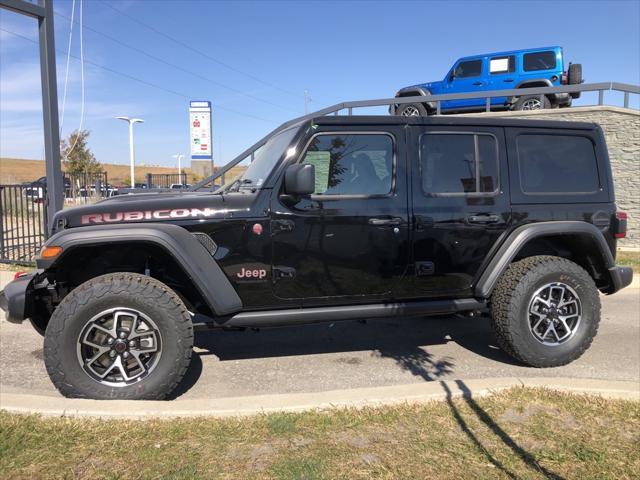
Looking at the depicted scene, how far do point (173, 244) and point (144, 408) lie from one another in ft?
3.50

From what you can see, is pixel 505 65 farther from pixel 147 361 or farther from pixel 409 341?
pixel 147 361

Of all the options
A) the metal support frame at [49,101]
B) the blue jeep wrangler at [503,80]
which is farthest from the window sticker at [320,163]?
the blue jeep wrangler at [503,80]

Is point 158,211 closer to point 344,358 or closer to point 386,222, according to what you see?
point 386,222

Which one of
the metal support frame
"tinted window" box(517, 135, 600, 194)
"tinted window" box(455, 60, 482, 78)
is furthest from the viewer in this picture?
"tinted window" box(455, 60, 482, 78)

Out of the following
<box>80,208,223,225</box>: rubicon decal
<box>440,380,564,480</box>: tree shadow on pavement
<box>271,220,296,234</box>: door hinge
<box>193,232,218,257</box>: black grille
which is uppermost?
<box>80,208,223,225</box>: rubicon decal

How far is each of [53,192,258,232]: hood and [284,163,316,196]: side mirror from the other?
323mm

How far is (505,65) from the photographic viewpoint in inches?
568

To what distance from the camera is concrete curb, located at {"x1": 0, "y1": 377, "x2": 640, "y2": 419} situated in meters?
2.94

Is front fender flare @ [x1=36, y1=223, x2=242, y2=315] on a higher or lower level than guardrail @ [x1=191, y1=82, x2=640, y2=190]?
lower

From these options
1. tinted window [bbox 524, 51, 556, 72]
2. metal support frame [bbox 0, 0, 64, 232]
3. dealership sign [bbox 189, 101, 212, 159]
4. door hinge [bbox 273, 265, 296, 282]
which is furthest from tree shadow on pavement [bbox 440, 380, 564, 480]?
tinted window [bbox 524, 51, 556, 72]

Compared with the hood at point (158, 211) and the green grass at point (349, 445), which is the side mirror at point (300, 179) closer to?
the hood at point (158, 211)

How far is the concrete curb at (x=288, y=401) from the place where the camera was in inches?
116

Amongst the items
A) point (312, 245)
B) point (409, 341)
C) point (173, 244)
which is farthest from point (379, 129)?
point (409, 341)

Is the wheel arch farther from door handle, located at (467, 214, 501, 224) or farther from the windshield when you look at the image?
the windshield
